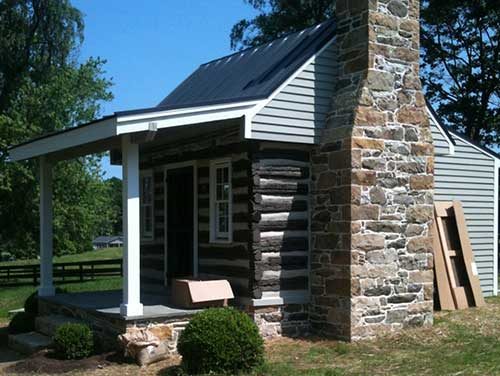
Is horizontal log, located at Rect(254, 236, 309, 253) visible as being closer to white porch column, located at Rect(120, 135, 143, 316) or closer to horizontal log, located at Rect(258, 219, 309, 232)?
horizontal log, located at Rect(258, 219, 309, 232)

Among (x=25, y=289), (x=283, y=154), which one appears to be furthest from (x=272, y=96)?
(x=25, y=289)

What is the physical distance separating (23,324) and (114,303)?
Result: 204 cm

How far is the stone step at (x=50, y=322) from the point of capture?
10.5m

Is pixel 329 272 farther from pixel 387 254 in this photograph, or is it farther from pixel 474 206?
pixel 474 206

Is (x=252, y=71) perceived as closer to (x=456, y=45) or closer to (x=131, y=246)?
(x=131, y=246)

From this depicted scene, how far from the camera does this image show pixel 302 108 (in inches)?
405

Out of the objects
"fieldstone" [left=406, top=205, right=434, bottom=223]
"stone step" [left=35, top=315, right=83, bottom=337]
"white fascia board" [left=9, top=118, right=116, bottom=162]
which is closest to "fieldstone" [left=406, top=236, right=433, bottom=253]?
"fieldstone" [left=406, top=205, right=434, bottom=223]

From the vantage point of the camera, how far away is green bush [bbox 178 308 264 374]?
7922mm

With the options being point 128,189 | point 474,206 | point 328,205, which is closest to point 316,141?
point 328,205

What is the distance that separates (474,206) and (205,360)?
8.86 m

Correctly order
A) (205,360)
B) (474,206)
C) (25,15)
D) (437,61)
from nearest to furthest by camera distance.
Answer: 1. (205,360)
2. (474,206)
3. (25,15)
4. (437,61)

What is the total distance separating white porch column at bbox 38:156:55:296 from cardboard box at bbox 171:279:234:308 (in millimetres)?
3313

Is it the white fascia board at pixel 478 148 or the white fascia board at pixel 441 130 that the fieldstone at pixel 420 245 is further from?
the white fascia board at pixel 478 148

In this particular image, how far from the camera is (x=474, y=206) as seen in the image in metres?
14.5
